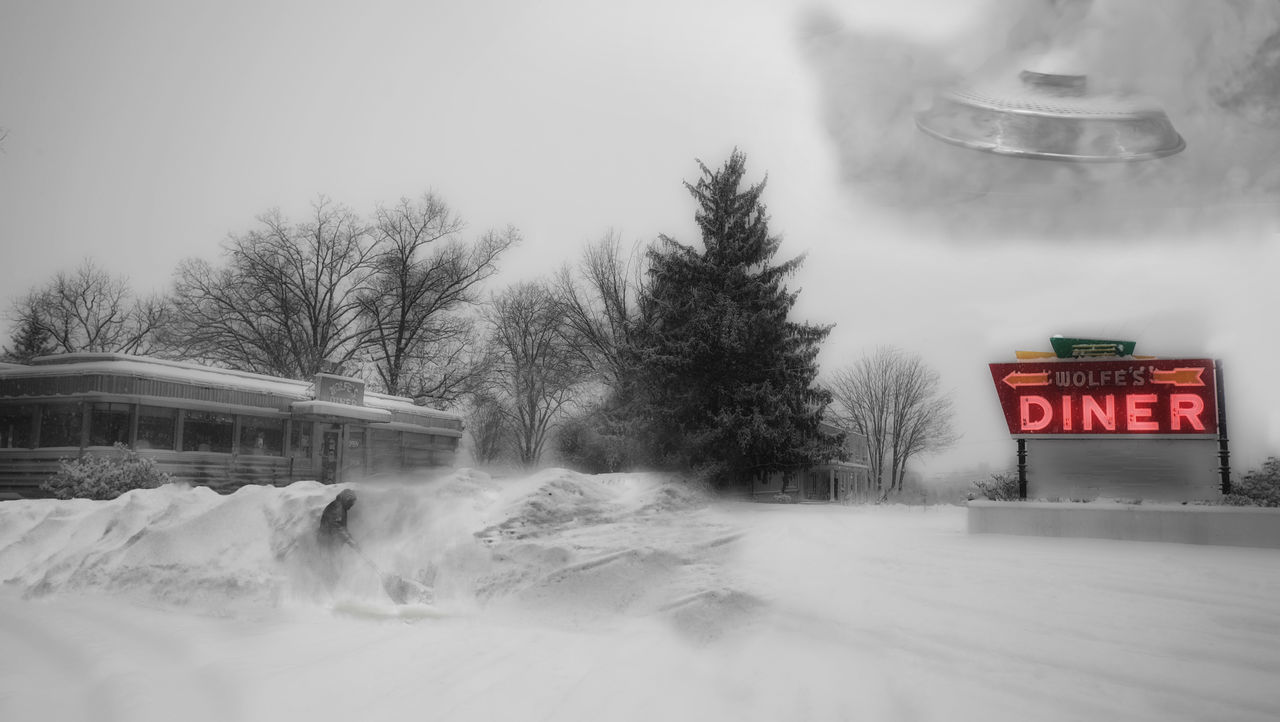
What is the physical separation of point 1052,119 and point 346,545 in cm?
244

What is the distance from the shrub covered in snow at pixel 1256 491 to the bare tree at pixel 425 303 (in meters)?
4.23

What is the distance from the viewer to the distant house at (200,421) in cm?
360

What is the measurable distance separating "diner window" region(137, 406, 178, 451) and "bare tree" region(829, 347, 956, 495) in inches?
173

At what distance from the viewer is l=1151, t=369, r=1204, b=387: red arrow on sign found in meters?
4.86

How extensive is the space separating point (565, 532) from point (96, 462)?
13.4ft

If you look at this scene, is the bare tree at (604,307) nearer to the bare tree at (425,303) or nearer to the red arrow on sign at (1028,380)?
the bare tree at (425,303)

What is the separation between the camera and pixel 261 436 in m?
6.20

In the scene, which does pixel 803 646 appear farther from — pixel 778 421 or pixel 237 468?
pixel 237 468

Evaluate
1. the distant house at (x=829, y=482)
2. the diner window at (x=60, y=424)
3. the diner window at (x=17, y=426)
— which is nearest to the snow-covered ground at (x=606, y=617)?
the distant house at (x=829, y=482)

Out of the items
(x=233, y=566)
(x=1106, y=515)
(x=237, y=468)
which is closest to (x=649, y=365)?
(x=233, y=566)

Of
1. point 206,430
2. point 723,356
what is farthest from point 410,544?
point 206,430

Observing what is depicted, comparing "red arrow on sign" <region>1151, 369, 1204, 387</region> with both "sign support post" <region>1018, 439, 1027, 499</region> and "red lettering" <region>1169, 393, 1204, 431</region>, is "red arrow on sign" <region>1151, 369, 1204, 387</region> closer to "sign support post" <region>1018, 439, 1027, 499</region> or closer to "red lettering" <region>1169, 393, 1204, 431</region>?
"red lettering" <region>1169, 393, 1204, 431</region>

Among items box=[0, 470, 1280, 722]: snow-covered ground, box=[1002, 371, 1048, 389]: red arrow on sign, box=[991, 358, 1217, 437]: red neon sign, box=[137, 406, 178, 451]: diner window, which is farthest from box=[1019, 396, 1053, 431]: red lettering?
box=[137, 406, 178, 451]: diner window

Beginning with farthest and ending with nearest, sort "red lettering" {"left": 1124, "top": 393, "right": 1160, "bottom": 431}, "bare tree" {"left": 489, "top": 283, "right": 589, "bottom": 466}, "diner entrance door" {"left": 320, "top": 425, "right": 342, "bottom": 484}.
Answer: "diner entrance door" {"left": 320, "top": 425, "right": 342, "bottom": 484} → "red lettering" {"left": 1124, "top": 393, "right": 1160, "bottom": 431} → "bare tree" {"left": 489, "top": 283, "right": 589, "bottom": 466}
